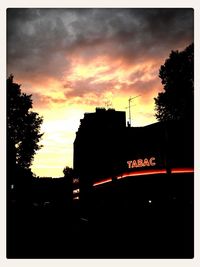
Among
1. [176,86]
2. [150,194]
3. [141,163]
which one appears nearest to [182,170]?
[141,163]

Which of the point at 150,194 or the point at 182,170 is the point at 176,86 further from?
the point at 182,170

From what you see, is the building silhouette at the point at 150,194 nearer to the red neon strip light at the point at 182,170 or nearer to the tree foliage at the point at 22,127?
the red neon strip light at the point at 182,170

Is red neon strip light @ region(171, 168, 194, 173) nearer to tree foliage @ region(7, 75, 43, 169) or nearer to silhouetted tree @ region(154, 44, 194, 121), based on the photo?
silhouetted tree @ region(154, 44, 194, 121)

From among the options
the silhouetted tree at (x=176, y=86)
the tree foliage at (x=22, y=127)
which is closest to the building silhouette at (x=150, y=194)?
the silhouetted tree at (x=176, y=86)

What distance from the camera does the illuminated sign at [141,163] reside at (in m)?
31.8

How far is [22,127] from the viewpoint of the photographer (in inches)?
1478

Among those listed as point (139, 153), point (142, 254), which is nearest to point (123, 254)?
point (142, 254)

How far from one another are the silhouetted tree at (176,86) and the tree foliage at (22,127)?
12914mm

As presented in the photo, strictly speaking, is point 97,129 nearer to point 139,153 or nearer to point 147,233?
point 139,153

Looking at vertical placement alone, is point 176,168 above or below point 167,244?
above

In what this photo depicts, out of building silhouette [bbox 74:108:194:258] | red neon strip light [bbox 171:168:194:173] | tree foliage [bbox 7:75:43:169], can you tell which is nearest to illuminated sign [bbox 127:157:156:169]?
building silhouette [bbox 74:108:194:258]
